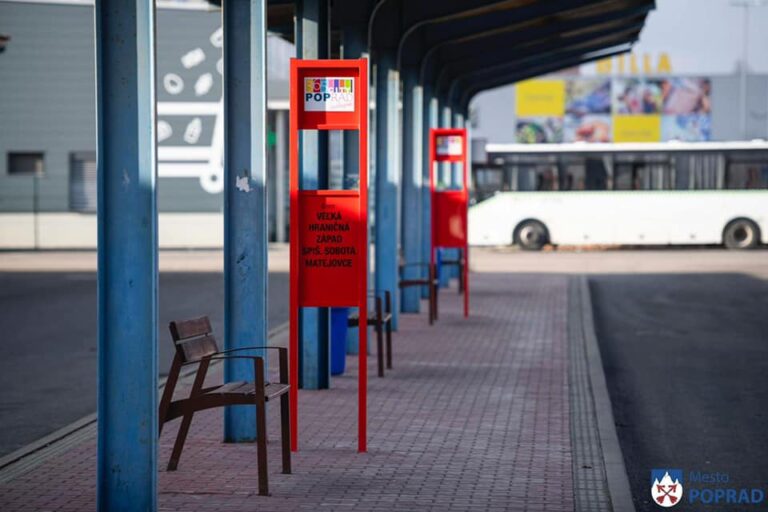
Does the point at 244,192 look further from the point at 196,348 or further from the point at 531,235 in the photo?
the point at 531,235

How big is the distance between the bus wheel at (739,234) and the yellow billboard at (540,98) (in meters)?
37.0

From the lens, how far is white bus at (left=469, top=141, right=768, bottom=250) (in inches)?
1614

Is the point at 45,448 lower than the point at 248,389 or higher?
lower

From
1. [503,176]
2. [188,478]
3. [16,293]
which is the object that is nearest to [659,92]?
[503,176]

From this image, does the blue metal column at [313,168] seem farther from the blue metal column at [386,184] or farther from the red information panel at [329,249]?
the blue metal column at [386,184]

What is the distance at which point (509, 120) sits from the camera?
71.8 metres

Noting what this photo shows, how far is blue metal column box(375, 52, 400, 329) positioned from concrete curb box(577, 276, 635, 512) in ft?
8.86

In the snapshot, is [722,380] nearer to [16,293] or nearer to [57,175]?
[16,293]

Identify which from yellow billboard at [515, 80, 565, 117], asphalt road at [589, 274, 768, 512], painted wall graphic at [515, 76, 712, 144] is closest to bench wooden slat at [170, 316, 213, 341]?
asphalt road at [589, 274, 768, 512]

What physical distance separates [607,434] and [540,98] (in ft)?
229

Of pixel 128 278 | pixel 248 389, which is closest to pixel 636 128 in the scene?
pixel 248 389

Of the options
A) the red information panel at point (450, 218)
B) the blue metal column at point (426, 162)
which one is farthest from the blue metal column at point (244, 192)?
the blue metal column at point (426, 162)

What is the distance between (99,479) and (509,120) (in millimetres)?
65947

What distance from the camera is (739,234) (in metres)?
41.1
